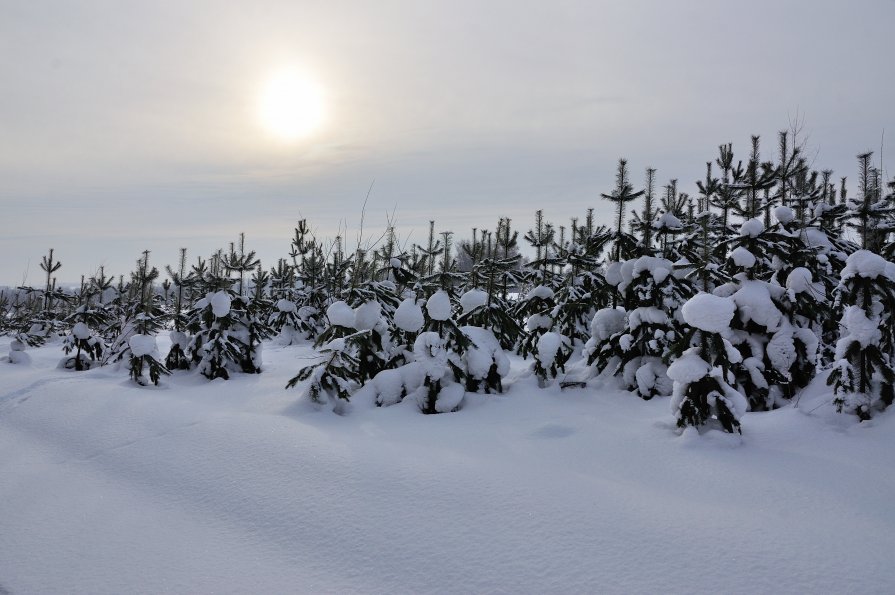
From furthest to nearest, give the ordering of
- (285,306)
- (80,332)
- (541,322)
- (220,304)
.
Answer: (285,306) → (80,332) → (220,304) → (541,322)

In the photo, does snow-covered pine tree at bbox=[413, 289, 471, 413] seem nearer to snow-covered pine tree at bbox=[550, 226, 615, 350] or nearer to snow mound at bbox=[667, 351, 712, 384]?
snow-covered pine tree at bbox=[550, 226, 615, 350]

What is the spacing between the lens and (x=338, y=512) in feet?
12.4

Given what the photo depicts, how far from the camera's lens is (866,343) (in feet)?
16.9

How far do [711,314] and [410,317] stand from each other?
14.6 ft

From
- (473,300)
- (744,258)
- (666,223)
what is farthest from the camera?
(473,300)

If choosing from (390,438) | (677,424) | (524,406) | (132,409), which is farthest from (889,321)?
(132,409)

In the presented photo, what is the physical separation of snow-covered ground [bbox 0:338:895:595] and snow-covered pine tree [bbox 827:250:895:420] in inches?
12.3

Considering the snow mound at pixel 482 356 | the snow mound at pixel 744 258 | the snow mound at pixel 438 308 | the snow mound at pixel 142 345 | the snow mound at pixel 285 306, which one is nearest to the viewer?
the snow mound at pixel 744 258

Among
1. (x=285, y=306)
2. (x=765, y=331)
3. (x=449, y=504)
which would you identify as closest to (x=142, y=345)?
(x=449, y=504)

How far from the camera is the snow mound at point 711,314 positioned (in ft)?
16.7

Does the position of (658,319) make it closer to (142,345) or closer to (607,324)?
(607,324)

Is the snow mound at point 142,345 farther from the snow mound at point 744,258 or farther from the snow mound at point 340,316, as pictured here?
the snow mound at point 744,258

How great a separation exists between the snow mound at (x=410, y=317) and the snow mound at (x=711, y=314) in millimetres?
4173

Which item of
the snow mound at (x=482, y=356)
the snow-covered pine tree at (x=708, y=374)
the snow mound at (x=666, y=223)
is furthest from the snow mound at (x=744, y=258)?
the snow mound at (x=482, y=356)
